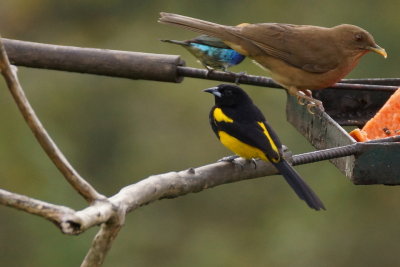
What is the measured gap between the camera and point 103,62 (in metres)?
5.86

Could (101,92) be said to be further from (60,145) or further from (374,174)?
(374,174)

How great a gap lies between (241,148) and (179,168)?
684cm

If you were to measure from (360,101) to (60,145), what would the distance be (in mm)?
6401

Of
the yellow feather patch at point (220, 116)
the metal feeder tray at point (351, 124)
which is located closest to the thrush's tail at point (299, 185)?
the metal feeder tray at point (351, 124)

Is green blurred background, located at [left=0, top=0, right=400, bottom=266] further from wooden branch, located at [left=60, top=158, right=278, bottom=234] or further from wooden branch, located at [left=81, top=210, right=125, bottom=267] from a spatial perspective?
wooden branch, located at [left=81, top=210, right=125, bottom=267]

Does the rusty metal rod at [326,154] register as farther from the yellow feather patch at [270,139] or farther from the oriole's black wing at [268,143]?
the yellow feather patch at [270,139]

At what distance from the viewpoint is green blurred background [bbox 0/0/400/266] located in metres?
12.0

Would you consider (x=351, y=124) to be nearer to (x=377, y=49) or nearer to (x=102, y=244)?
(x=377, y=49)

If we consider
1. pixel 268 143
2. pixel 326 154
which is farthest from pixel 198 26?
pixel 326 154

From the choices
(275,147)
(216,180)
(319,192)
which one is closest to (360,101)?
(275,147)

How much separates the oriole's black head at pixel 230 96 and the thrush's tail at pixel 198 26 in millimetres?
417

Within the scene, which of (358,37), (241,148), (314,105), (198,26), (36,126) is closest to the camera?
(36,126)

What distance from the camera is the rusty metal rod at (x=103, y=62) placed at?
582cm

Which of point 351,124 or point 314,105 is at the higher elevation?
point 314,105
